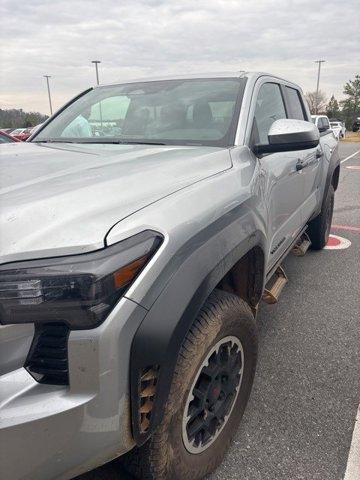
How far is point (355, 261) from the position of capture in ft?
16.2

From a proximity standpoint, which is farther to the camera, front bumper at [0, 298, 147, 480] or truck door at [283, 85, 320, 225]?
truck door at [283, 85, 320, 225]

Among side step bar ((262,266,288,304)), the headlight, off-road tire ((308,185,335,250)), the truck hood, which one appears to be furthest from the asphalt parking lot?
the truck hood

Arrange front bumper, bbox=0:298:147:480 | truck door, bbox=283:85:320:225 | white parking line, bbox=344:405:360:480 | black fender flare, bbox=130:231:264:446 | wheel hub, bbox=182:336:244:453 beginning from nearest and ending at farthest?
front bumper, bbox=0:298:147:480, black fender flare, bbox=130:231:264:446, wheel hub, bbox=182:336:244:453, white parking line, bbox=344:405:360:480, truck door, bbox=283:85:320:225

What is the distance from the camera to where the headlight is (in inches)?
49.1

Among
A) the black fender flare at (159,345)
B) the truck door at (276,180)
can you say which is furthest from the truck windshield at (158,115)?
the black fender flare at (159,345)

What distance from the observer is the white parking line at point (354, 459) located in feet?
6.49

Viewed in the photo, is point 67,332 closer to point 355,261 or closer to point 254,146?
point 254,146

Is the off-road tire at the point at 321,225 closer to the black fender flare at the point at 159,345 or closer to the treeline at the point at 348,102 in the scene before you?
the black fender flare at the point at 159,345

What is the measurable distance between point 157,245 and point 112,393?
470 millimetres

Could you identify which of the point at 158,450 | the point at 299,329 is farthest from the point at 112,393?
the point at 299,329

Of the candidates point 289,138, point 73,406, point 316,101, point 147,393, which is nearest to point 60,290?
point 73,406

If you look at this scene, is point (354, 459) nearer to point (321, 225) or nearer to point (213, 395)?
point (213, 395)

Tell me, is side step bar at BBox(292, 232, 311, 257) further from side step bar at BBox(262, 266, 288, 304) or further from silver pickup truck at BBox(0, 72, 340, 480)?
silver pickup truck at BBox(0, 72, 340, 480)

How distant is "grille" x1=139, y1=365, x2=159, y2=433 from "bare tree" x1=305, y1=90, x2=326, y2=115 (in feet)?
201
